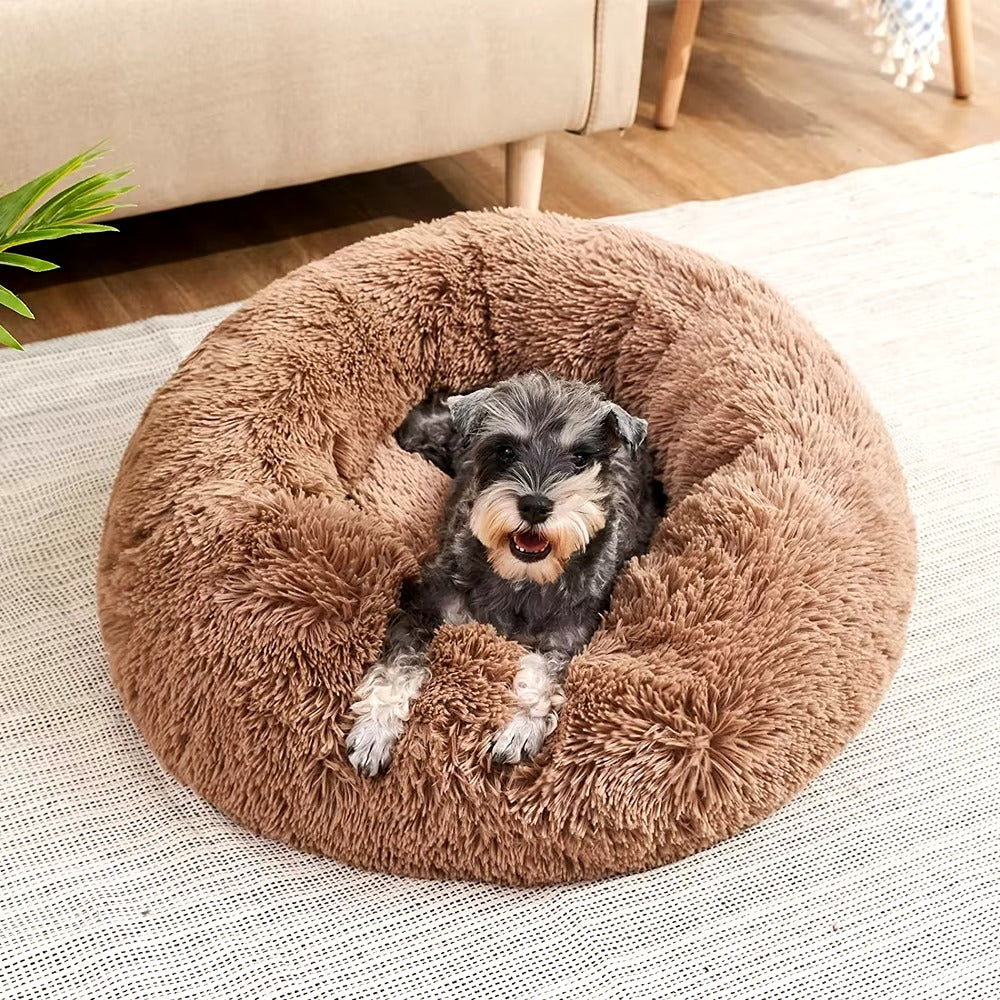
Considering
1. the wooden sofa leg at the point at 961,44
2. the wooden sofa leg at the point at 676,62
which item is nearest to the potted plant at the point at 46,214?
the wooden sofa leg at the point at 676,62

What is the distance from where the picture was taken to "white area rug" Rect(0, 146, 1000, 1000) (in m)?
1.77

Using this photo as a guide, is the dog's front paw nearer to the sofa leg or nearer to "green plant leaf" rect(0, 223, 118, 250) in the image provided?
"green plant leaf" rect(0, 223, 118, 250)

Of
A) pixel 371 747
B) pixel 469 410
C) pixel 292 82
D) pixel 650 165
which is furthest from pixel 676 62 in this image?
A: pixel 371 747

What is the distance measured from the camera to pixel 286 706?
186 centimetres

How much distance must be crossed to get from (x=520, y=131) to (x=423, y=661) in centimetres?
179

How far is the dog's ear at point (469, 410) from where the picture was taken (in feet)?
6.68

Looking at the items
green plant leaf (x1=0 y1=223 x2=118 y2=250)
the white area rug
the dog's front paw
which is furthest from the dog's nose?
green plant leaf (x1=0 y1=223 x2=118 y2=250)

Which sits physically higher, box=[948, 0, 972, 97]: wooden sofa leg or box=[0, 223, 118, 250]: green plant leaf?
box=[0, 223, 118, 250]: green plant leaf

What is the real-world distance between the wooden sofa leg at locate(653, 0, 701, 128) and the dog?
2282 mm

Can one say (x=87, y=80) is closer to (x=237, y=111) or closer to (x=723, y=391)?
(x=237, y=111)

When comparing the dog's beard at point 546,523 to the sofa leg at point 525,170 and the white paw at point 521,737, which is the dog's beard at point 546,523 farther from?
the sofa leg at point 525,170

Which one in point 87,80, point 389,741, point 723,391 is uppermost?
point 87,80

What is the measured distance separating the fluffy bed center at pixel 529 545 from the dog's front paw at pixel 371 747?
1.03 ft

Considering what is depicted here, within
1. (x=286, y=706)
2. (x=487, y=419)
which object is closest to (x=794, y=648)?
(x=487, y=419)
